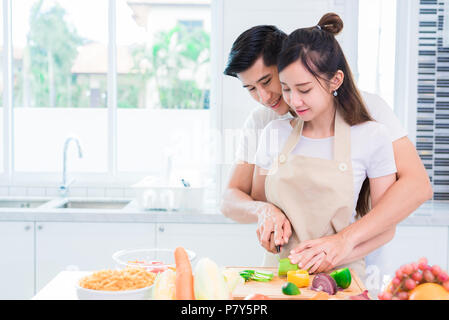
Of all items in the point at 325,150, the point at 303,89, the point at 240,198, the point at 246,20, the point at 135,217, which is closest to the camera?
the point at 303,89

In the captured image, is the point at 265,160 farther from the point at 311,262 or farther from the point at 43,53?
the point at 43,53

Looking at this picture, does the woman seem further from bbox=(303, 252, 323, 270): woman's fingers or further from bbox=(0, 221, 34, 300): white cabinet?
bbox=(0, 221, 34, 300): white cabinet

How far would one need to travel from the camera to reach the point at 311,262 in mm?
1231

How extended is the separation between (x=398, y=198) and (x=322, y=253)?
27 cm

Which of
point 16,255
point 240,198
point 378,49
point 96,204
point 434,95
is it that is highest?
point 378,49

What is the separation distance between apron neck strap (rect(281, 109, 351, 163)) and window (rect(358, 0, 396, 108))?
161cm

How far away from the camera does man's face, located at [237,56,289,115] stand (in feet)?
4.79

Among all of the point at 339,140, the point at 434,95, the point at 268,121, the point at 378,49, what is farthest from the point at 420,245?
the point at 339,140

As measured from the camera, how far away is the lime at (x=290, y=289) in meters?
1.07

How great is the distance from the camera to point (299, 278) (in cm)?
114

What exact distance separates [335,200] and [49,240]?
1639 millimetres

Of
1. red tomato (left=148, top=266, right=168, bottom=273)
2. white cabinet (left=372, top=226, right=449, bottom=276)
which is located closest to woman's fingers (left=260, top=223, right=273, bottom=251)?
red tomato (left=148, top=266, right=168, bottom=273)

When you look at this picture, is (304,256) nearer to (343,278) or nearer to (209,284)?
(343,278)

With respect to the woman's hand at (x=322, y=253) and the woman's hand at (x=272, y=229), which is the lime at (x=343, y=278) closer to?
the woman's hand at (x=322, y=253)
